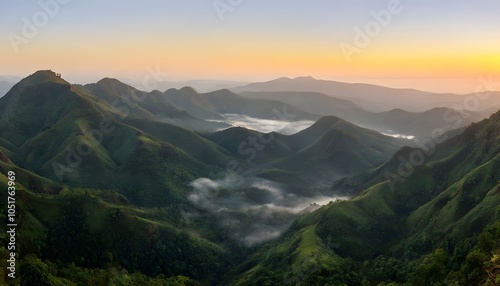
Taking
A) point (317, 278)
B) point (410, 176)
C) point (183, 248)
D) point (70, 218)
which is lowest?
point (183, 248)

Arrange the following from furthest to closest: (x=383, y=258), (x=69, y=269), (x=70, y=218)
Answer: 1. (x=70, y=218)
2. (x=383, y=258)
3. (x=69, y=269)

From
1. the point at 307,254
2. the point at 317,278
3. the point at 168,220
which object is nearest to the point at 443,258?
the point at 317,278

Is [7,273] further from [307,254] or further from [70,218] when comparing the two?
[307,254]

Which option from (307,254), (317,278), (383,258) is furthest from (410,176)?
(317,278)

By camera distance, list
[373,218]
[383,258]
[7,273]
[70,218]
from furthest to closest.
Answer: [373,218], [70,218], [383,258], [7,273]

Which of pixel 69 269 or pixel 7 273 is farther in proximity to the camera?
pixel 69 269

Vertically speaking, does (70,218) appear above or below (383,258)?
above

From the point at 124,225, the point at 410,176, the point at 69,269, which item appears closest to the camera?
the point at 69,269

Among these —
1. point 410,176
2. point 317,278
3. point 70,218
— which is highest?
point 410,176

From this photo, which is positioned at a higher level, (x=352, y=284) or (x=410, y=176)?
(x=410, y=176)

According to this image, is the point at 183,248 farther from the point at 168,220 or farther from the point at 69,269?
the point at 69,269
